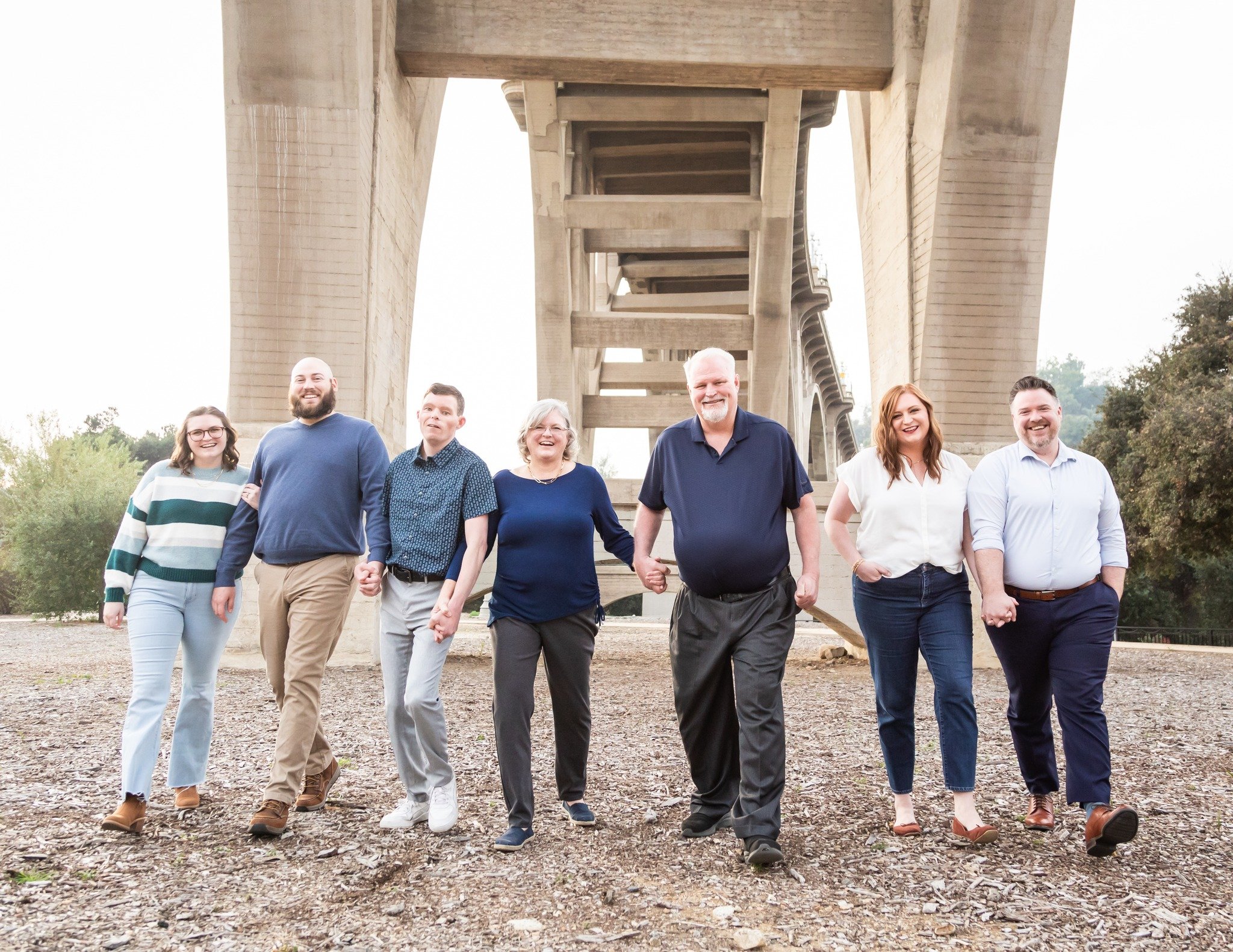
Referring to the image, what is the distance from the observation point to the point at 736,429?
144 inches

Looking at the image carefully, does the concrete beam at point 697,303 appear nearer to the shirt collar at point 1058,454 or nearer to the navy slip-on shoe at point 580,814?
the shirt collar at point 1058,454

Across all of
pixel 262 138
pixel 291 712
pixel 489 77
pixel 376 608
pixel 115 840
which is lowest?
pixel 376 608

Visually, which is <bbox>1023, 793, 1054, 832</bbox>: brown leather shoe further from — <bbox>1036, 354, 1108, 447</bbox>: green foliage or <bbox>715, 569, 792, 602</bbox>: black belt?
<bbox>1036, 354, 1108, 447</bbox>: green foliage

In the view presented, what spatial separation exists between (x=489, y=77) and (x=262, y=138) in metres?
3.08

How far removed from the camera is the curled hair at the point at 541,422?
368 cm

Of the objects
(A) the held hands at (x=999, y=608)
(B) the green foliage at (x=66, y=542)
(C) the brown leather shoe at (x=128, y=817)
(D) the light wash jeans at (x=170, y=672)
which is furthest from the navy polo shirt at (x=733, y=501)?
(B) the green foliage at (x=66, y=542)

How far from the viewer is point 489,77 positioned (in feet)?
40.0

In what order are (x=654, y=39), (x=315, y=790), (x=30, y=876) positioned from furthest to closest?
(x=654, y=39), (x=315, y=790), (x=30, y=876)

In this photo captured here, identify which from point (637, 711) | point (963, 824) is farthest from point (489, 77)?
point (963, 824)

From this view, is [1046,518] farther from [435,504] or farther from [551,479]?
[435,504]

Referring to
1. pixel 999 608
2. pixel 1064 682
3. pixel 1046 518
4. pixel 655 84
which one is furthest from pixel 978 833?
pixel 655 84

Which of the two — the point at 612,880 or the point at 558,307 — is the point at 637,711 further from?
the point at 558,307

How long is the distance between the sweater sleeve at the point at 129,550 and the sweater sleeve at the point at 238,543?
0.99 ft

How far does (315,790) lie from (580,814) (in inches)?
42.0
